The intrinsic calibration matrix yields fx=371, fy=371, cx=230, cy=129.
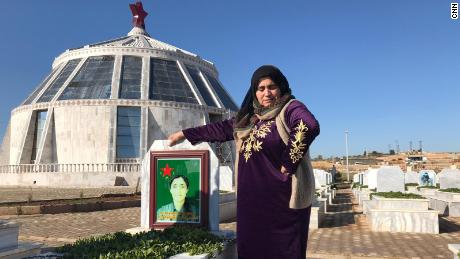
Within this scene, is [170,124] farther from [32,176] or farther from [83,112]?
[32,176]

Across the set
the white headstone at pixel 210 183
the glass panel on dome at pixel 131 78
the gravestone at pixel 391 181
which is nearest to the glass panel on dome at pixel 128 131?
the glass panel on dome at pixel 131 78

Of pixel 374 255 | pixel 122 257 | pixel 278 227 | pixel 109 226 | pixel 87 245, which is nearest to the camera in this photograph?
pixel 278 227

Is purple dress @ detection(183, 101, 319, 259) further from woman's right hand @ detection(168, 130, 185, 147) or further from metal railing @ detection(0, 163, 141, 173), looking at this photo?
metal railing @ detection(0, 163, 141, 173)

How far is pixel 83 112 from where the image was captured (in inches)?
1236

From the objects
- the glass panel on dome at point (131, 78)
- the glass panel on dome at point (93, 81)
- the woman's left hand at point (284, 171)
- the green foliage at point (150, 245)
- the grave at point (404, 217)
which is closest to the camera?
the woman's left hand at point (284, 171)

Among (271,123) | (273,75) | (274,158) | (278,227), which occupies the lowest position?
(278,227)

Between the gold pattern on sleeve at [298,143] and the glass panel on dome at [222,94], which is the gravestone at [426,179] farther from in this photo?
the gold pattern on sleeve at [298,143]

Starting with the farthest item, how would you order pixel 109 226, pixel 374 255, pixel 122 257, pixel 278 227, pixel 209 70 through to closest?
pixel 209 70
pixel 109 226
pixel 374 255
pixel 122 257
pixel 278 227

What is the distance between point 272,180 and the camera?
3506mm

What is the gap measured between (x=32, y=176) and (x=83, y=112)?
Answer: 252 inches

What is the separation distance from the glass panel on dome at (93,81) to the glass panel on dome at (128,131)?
82.2 inches

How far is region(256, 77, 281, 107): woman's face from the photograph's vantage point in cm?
360

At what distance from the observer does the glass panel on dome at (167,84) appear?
3375 centimetres

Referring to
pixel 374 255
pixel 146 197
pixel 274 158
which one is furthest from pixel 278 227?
pixel 374 255
